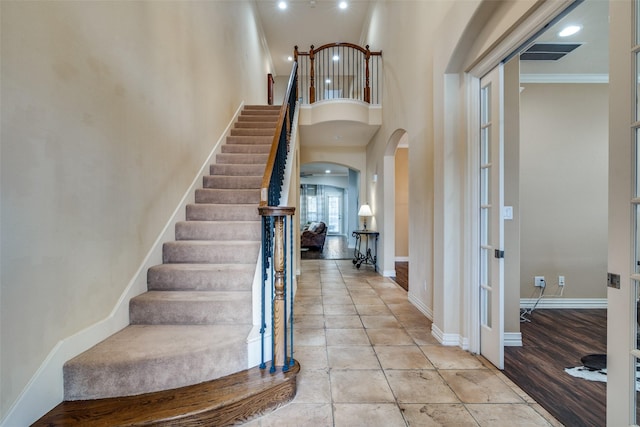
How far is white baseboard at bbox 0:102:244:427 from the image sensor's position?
1.44 meters

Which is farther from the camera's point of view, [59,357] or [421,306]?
[421,306]

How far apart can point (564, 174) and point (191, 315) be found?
459 cm

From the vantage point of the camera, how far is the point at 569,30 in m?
2.91

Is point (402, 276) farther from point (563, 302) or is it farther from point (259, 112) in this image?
point (259, 112)

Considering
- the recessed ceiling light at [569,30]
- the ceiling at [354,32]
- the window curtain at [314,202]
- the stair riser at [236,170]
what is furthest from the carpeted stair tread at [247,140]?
the window curtain at [314,202]

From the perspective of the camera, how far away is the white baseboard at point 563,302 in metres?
3.78

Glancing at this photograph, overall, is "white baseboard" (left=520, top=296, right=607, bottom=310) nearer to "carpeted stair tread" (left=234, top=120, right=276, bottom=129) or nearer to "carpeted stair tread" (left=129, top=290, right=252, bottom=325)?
"carpeted stair tread" (left=129, top=290, right=252, bottom=325)

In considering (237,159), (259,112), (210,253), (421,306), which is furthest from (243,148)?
(421,306)

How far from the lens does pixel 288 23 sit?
7918 mm

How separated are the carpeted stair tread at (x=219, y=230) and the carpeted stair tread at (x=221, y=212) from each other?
0.22 metres

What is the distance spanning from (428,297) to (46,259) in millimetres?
3322

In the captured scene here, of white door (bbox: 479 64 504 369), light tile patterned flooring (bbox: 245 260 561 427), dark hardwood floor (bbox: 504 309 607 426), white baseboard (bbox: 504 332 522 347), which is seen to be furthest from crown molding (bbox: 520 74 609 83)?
light tile patterned flooring (bbox: 245 260 561 427)

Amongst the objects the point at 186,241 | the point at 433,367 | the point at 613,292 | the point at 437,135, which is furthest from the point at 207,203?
the point at 613,292

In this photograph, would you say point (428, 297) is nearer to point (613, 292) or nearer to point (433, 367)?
point (433, 367)
